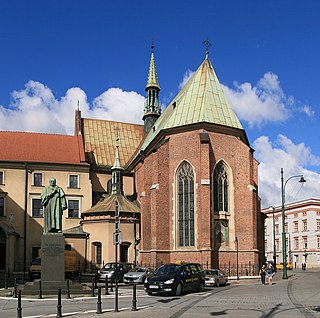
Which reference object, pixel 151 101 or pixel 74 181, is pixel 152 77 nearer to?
pixel 151 101

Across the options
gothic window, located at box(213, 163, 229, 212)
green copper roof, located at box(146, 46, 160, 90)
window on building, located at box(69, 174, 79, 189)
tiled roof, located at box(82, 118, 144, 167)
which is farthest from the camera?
green copper roof, located at box(146, 46, 160, 90)

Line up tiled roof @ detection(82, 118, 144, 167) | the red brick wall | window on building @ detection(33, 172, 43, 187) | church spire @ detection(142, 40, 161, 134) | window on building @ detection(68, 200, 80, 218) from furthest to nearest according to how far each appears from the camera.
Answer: church spire @ detection(142, 40, 161, 134), tiled roof @ detection(82, 118, 144, 167), window on building @ detection(68, 200, 80, 218), window on building @ detection(33, 172, 43, 187), the red brick wall

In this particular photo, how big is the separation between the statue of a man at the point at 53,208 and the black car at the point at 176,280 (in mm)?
4684

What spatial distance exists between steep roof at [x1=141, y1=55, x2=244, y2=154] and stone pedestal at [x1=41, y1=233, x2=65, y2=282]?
20.1m

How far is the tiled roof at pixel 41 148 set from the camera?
49.8 m

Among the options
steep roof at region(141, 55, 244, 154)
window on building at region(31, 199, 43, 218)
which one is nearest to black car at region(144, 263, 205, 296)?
steep roof at region(141, 55, 244, 154)

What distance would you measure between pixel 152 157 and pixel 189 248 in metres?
8.33

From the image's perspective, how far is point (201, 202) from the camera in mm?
37250

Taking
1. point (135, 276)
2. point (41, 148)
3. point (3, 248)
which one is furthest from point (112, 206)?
point (135, 276)

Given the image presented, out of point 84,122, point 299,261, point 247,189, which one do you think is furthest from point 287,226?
point 247,189

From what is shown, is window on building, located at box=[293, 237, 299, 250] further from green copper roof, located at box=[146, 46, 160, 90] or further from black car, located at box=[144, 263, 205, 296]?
black car, located at box=[144, 263, 205, 296]

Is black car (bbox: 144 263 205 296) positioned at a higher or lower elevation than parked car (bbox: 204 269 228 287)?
higher

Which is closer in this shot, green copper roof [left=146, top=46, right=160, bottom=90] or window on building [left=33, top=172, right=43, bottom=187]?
window on building [left=33, top=172, right=43, bottom=187]

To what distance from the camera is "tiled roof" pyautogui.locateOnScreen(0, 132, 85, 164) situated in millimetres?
49781
